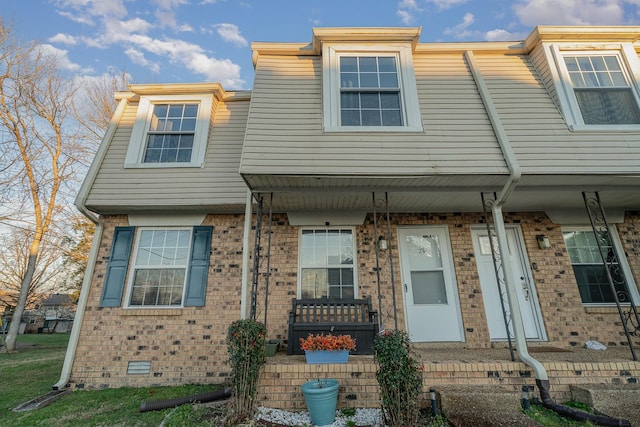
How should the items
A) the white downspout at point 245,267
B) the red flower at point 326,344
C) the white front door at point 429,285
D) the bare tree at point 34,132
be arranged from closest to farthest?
the red flower at point 326,344 < the white downspout at point 245,267 < the white front door at point 429,285 < the bare tree at point 34,132

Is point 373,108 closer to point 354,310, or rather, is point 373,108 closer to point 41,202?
point 354,310

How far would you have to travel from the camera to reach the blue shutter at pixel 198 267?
4.68 metres

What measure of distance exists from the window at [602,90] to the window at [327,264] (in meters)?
4.26

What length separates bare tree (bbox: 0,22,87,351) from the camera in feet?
28.4

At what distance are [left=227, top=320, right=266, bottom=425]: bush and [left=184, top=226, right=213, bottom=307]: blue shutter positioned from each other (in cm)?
177

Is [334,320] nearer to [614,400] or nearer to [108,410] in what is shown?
[108,410]

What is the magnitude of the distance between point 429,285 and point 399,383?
8.64 ft

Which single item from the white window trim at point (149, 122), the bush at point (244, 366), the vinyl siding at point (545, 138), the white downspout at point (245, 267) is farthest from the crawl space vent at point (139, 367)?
the vinyl siding at point (545, 138)

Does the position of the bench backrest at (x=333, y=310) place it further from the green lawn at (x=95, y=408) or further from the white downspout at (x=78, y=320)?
the white downspout at (x=78, y=320)

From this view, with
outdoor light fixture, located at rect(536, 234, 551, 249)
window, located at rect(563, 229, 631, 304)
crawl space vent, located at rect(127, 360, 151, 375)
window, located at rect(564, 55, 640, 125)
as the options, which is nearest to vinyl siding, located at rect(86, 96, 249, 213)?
crawl space vent, located at rect(127, 360, 151, 375)

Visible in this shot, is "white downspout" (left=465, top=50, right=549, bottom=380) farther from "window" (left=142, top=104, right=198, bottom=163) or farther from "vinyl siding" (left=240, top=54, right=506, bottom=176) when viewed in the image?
"window" (left=142, top=104, right=198, bottom=163)

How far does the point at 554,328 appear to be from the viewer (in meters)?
4.61

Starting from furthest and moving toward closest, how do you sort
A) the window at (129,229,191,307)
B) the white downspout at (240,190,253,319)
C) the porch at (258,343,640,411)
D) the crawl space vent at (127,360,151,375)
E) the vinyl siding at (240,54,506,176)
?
the window at (129,229,191,307), the crawl space vent at (127,360,151,375), the white downspout at (240,190,253,319), the vinyl siding at (240,54,506,176), the porch at (258,343,640,411)

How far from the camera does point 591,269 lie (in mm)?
5012
